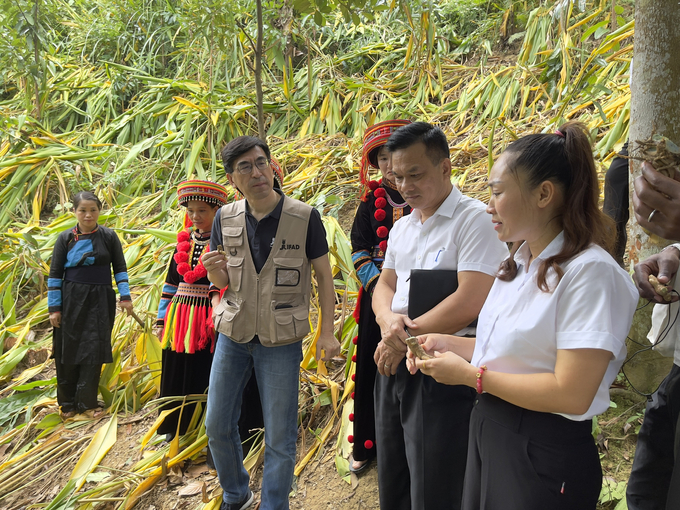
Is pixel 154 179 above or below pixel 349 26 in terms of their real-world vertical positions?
below

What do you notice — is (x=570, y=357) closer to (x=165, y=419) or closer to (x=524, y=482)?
(x=524, y=482)

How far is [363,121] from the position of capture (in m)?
5.80

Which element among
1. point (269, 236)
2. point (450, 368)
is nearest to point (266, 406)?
point (269, 236)

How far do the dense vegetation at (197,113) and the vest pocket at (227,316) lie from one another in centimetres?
104

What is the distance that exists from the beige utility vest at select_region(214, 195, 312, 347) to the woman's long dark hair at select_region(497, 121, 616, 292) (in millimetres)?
1273

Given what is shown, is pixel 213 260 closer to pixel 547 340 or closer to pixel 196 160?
pixel 547 340

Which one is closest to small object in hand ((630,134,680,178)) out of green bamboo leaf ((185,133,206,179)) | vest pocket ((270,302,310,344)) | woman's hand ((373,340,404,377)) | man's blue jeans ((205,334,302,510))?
woman's hand ((373,340,404,377))

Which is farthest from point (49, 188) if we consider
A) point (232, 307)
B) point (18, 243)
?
point (232, 307)

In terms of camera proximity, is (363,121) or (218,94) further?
(218,94)

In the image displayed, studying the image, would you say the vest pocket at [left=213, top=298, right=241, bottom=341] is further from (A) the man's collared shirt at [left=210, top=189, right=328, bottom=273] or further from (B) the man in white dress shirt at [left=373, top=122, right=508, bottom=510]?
(B) the man in white dress shirt at [left=373, top=122, right=508, bottom=510]

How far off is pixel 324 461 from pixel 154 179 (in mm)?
4787

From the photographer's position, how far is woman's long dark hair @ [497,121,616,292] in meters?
1.26

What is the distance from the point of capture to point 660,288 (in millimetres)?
1389

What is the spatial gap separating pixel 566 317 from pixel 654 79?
47.6 inches
